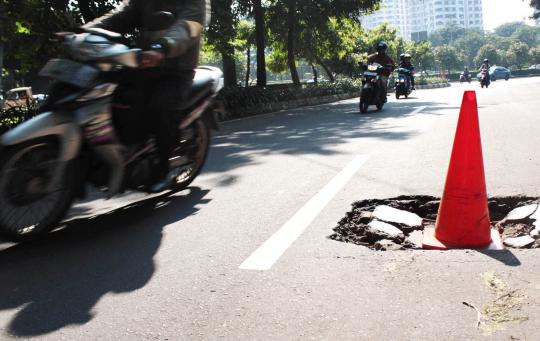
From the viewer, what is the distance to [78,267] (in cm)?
316

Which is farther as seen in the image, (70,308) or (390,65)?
(390,65)

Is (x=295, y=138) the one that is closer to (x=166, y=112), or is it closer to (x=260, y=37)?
(x=166, y=112)

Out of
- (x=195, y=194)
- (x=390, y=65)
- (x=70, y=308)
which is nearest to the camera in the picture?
(x=70, y=308)

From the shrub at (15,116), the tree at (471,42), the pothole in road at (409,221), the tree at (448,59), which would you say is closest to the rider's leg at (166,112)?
the pothole in road at (409,221)

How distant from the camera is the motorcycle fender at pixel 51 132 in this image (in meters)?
3.37

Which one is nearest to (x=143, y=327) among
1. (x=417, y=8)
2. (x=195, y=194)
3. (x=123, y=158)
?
(x=123, y=158)

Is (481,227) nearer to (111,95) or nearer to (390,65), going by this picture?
(111,95)

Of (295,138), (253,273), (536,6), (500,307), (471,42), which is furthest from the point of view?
(471,42)

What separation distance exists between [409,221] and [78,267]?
226 cm

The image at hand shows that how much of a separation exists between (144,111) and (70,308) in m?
1.88

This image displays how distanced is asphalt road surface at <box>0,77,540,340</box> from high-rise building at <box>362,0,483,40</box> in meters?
187

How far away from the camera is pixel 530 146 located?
6.78 metres

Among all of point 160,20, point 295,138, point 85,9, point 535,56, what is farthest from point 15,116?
point 535,56

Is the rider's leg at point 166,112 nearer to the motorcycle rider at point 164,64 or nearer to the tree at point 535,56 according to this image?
the motorcycle rider at point 164,64
